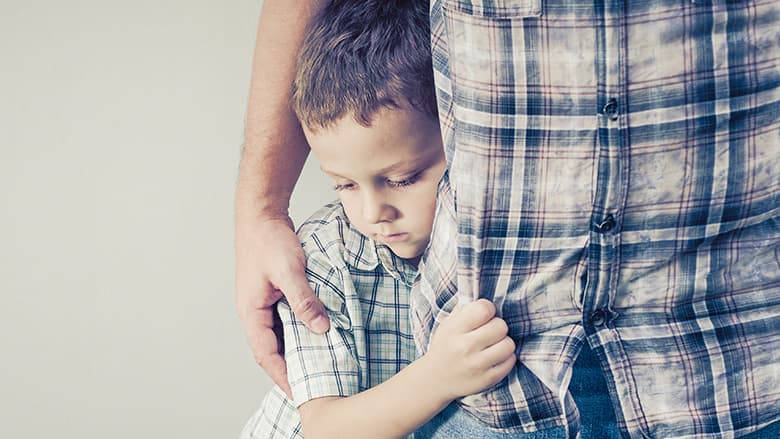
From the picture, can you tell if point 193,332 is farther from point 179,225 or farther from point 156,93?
point 156,93

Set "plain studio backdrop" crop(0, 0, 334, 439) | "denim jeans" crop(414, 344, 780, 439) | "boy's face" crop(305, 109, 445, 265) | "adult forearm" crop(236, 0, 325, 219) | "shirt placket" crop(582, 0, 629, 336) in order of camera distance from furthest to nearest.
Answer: "plain studio backdrop" crop(0, 0, 334, 439) < "adult forearm" crop(236, 0, 325, 219) < "boy's face" crop(305, 109, 445, 265) < "denim jeans" crop(414, 344, 780, 439) < "shirt placket" crop(582, 0, 629, 336)

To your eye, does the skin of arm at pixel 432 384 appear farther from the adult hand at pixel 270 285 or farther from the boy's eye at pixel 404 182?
the boy's eye at pixel 404 182

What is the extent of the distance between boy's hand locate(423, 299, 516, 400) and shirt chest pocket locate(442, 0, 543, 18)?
0.81 feet

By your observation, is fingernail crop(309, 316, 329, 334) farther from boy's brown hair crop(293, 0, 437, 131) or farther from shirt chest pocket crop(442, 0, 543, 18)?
shirt chest pocket crop(442, 0, 543, 18)

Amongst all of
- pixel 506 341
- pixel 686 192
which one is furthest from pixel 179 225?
pixel 686 192

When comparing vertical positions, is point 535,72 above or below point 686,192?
above

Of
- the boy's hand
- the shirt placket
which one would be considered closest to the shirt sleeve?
the boy's hand

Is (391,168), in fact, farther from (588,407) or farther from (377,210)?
(588,407)

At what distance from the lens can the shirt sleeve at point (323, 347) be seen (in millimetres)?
1118

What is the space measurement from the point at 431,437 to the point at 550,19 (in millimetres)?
453

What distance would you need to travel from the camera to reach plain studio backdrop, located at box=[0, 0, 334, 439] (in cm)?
167

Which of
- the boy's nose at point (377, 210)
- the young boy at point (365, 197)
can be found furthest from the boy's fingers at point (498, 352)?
the boy's nose at point (377, 210)

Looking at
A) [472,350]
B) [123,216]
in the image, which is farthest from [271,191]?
[123,216]

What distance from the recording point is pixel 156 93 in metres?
1.68
